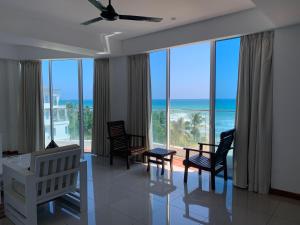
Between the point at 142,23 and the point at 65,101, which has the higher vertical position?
the point at 142,23

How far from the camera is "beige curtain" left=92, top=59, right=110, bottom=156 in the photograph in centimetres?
556

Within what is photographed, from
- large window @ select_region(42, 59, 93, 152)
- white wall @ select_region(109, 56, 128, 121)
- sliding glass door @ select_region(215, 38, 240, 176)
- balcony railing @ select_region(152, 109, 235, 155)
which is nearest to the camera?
sliding glass door @ select_region(215, 38, 240, 176)

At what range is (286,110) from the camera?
10.6ft

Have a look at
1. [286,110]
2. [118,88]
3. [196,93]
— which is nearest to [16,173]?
[118,88]

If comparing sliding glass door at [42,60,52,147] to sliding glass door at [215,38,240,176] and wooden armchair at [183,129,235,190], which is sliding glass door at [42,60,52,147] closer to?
wooden armchair at [183,129,235,190]

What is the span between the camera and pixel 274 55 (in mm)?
3281

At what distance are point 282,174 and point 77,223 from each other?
2998 mm

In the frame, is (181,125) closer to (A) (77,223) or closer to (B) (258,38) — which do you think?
(B) (258,38)

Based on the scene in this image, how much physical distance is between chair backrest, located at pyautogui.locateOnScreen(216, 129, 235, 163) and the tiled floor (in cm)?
55

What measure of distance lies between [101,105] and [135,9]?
2.89 meters

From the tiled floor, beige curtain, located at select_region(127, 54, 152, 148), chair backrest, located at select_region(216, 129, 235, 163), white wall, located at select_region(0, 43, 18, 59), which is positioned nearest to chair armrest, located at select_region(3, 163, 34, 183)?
the tiled floor

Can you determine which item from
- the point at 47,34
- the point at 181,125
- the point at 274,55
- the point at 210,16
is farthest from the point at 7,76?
the point at 274,55

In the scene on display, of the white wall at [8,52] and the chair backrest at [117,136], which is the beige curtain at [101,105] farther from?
the white wall at [8,52]

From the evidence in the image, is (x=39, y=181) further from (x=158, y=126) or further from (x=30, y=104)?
(x=30, y=104)
